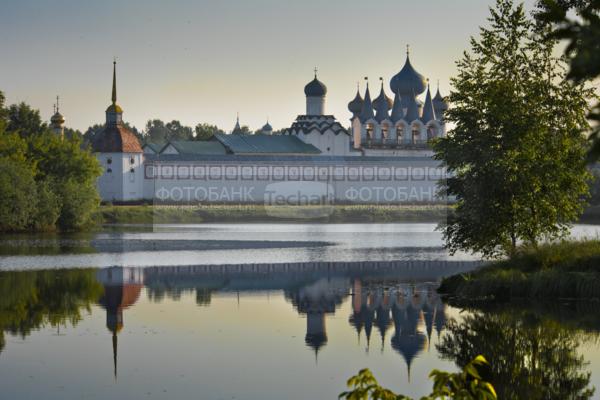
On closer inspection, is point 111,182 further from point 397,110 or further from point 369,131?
point 397,110

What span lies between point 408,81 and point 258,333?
68.1 meters

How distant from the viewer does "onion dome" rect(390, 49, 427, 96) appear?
80562 millimetres

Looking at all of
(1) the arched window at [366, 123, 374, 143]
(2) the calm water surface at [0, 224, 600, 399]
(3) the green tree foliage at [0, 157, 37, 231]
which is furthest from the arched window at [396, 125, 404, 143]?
(2) the calm water surface at [0, 224, 600, 399]

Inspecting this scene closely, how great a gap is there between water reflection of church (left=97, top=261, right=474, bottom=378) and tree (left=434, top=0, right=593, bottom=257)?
1.65 metres

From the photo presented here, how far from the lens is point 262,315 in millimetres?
15781

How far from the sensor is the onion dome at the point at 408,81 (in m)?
80.6

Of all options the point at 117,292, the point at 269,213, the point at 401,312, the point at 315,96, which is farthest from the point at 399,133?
the point at 401,312

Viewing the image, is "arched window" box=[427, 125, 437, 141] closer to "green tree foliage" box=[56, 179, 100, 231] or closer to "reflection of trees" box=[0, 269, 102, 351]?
"green tree foliage" box=[56, 179, 100, 231]

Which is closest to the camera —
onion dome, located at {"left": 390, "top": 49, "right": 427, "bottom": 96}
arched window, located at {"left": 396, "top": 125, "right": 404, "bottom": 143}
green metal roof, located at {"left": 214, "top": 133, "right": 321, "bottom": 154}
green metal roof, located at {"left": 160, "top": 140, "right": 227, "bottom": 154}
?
green metal roof, located at {"left": 160, "top": 140, "right": 227, "bottom": 154}

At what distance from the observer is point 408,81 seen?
265 ft

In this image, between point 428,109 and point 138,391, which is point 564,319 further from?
point 428,109

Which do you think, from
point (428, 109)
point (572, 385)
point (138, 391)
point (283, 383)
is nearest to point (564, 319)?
point (572, 385)

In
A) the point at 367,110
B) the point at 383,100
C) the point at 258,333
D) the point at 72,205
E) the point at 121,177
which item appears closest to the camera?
the point at 258,333

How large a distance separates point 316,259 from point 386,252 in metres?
3.25
